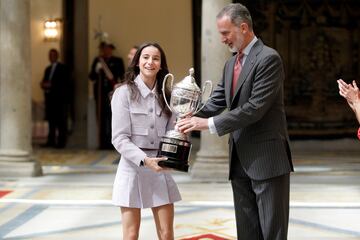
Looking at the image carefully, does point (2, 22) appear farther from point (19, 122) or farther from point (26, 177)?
point (26, 177)

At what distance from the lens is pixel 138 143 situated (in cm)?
434

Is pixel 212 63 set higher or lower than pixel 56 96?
higher

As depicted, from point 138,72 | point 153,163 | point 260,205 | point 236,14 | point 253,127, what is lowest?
point 260,205

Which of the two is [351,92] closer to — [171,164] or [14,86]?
[171,164]

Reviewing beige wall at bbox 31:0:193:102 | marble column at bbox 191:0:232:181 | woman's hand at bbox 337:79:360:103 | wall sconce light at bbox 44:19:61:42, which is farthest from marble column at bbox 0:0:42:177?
woman's hand at bbox 337:79:360:103

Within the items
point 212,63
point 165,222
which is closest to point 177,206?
point 212,63

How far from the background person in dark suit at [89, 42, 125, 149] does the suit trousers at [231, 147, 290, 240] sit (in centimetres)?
905

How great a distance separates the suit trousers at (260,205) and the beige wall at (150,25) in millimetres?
9429

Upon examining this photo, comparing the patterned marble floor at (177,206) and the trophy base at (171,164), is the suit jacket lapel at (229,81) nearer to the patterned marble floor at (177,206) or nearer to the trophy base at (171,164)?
the trophy base at (171,164)

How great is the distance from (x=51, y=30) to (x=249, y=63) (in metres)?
12.4

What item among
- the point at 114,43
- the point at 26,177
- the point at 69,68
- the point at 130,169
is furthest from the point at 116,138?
the point at 69,68

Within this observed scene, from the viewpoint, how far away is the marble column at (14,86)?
9.91m

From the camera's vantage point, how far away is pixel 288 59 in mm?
13539

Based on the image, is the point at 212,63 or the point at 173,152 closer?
the point at 173,152
